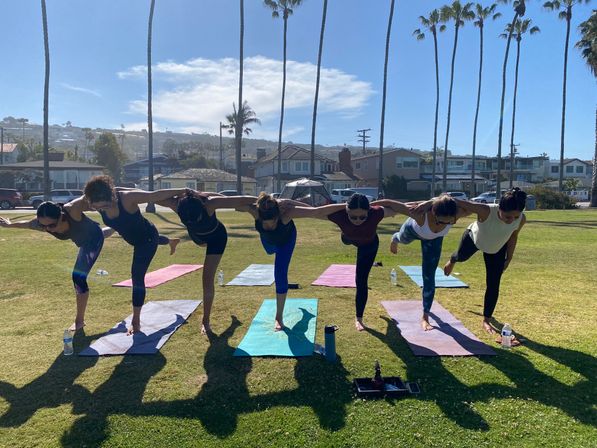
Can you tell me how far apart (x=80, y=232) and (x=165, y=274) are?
13.6ft

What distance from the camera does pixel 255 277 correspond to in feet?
30.8

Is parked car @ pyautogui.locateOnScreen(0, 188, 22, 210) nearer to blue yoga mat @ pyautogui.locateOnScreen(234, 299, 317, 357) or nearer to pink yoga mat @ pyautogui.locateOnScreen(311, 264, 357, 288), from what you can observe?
pink yoga mat @ pyautogui.locateOnScreen(311, 264, 357, 288)

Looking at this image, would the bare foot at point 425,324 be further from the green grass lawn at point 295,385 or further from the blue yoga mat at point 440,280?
the blue yoga mat at point 440,280

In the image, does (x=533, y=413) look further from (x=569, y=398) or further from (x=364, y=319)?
(x=364, y=319)

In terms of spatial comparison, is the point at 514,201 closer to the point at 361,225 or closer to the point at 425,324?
the point at 361,225

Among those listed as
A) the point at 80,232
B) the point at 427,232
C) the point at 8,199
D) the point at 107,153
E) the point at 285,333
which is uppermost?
the point at 107,153

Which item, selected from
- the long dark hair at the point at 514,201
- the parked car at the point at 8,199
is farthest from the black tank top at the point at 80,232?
the parked car at the point at 8,199

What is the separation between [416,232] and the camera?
233 inches

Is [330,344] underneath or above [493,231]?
underneath

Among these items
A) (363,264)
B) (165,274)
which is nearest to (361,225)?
(363,264)

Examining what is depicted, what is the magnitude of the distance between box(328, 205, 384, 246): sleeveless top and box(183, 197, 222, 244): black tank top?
147cm

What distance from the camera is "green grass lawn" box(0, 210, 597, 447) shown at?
3467 millimetres

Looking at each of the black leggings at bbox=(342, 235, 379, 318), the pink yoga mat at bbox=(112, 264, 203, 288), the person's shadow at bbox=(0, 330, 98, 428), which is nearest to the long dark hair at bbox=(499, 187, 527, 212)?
the black leggings at bbox=(342, 235, 379, 318)

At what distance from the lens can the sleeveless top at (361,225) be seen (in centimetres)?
531
